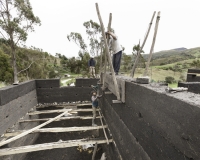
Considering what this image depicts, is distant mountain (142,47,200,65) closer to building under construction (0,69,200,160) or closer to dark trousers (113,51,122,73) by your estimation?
building under construction (0,69,200,160)

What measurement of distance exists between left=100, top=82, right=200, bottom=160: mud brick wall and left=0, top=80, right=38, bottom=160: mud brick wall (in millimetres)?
4047

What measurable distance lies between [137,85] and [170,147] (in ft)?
3.71

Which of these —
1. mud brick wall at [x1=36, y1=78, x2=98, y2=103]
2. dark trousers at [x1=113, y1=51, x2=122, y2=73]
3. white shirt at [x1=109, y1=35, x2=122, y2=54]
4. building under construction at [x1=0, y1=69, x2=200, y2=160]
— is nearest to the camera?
Answer: building under construction at [x1=0, y1=69, x2=200, y2=160]

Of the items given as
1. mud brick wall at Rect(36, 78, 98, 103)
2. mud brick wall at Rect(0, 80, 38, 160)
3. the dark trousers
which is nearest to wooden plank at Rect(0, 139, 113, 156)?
mud brick wall at Rect(0, 80, 38, 160)

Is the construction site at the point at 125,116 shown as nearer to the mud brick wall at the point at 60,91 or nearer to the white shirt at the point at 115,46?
the mud brick wall at the point at 60,91

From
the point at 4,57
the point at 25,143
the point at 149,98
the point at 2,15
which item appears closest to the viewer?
the point at 149,98

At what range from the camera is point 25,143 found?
5621mm

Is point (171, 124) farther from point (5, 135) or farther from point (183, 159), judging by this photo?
point (5, 135)

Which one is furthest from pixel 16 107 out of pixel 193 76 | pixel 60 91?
pixel 193 76

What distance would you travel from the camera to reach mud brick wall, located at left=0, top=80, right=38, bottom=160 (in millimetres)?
4334

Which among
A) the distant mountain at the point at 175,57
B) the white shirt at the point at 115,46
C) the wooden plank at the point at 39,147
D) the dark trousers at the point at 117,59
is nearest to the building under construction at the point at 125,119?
the wooden plank at the point at 39,147

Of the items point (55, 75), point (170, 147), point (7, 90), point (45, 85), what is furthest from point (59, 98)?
point (55, 75)

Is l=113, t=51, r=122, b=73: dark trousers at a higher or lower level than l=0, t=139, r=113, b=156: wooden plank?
higher

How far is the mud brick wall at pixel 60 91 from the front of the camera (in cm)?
700
